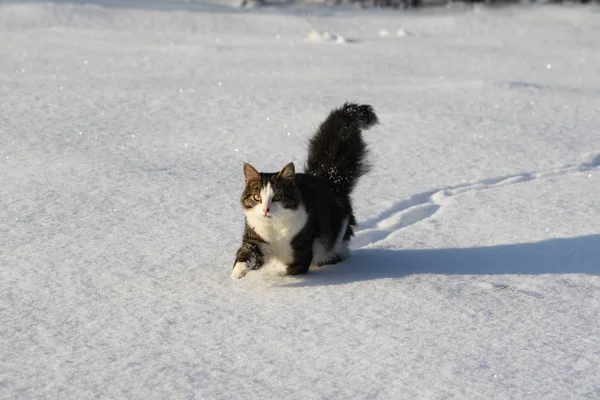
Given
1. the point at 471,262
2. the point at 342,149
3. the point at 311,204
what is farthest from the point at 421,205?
the point at 311,204

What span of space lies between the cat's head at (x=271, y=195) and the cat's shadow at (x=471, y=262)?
31 centimetres

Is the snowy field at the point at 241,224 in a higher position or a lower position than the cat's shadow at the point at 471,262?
higher

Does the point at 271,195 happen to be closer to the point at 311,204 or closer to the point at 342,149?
the point at 311,204

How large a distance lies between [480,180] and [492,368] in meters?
2.63

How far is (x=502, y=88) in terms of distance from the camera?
7500 mm

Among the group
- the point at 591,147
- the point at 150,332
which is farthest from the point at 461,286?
the point at 591,147

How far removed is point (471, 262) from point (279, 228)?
0.92m

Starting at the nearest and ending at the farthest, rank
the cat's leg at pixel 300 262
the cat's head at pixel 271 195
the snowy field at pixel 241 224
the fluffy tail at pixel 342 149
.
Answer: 1. the snowy field at pixel 241 224
2. the cat's head at pixel 271 195
3. the cat's leg at pixel 300 262
4. the fluffy tail at pixel 342 149

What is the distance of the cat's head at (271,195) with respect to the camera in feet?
12.1

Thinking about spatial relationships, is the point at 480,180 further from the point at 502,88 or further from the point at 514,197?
the point at 502,88

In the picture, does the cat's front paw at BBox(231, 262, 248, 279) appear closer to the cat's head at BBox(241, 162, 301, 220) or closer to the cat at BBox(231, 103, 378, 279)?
the cat at BBox(231, 103, 378, 279)

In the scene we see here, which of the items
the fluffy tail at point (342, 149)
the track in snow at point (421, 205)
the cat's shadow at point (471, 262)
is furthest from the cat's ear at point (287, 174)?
the track in snow at point (421, 205)

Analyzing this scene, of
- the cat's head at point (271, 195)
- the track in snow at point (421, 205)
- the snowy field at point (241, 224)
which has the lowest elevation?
the track in snow at point (421, 205)

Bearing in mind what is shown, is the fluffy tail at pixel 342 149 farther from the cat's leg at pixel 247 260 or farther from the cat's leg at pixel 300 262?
the cat's leg at pixel 247 260
